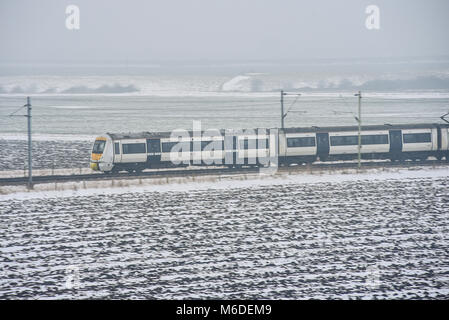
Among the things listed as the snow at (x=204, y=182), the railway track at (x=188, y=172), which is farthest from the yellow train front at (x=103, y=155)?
the snow at (x=204, y=182)

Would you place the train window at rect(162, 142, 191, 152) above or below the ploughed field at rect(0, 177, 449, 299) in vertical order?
above

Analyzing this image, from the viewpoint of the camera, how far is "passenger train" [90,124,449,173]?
135 feet

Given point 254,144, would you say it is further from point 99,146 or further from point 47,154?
point 47,154

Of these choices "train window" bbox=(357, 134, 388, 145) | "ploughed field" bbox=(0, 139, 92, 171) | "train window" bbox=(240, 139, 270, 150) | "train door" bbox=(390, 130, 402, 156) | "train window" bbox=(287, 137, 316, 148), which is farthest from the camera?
"ploughed field" bbox=(0, 139, 92, 171)

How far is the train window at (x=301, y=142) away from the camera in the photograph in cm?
4453

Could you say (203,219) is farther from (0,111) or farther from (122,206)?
(0,111)

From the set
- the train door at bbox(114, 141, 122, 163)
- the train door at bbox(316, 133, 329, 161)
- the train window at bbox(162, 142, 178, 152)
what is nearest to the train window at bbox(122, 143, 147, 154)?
the train door at bbox(114, 141, 122, 163)

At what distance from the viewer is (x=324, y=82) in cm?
16950

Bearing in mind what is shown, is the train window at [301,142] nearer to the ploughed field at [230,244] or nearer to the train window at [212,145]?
the train window at [212,145]

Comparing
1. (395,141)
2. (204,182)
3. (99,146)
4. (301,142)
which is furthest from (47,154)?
(395,141)

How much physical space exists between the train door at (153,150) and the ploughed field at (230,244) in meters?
4.71

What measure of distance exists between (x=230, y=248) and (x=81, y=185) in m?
15.5

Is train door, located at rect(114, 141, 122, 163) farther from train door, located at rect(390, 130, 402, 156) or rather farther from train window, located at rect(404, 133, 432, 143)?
train window, located at rect(404, 133, 432, 143)

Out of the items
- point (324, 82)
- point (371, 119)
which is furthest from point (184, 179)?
point (324, 82)
